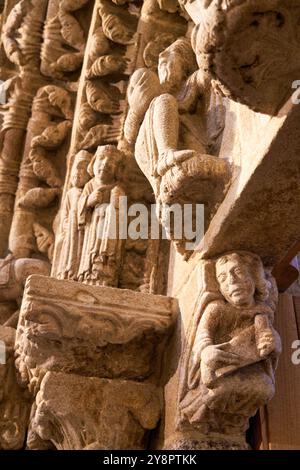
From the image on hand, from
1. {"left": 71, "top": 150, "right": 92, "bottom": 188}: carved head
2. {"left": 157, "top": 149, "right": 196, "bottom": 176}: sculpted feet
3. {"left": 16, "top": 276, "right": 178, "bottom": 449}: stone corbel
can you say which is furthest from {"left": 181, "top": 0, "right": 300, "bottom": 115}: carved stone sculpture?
{"left": 71, "top": 150, "right": 92, "bottom": 188}: carved head

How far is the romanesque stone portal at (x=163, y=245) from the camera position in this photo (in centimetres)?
173

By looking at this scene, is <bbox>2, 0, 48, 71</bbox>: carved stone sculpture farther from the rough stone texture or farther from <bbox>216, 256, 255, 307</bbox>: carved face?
<bbox>216, 256, 255, 307</bbox>: carved face

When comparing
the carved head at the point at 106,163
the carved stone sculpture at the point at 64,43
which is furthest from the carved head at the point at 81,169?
the carved stone sculpture at the point at 64,43

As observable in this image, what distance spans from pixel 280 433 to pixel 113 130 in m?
1.40

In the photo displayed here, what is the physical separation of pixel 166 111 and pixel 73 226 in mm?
648

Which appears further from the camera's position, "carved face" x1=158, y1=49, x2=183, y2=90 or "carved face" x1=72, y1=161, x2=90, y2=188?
"carved face" x1=72, y1=161, x2=90, y2=188

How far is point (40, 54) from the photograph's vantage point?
3373 millimetres

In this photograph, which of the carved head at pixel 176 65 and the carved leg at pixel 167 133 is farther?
the carved head at pixel 176 65

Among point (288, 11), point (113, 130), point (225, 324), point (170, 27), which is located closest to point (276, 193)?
point (225, 324)

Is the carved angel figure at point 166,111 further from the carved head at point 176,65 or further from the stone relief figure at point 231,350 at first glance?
the stone relief figure at point 231,350

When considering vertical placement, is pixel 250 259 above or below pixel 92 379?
above

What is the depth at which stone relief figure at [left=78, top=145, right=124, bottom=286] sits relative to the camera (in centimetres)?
246

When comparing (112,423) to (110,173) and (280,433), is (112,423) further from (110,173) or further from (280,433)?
(110,173)

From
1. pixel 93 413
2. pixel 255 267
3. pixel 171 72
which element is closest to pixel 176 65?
pixel 171 72
